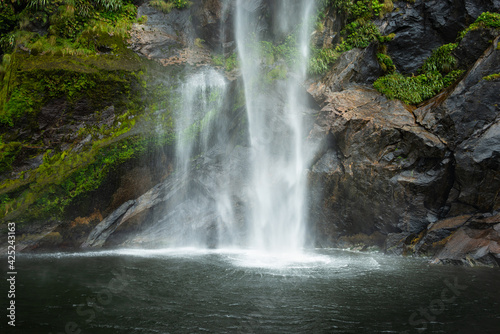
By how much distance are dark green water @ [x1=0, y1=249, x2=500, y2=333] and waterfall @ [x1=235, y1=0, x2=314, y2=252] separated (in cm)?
477

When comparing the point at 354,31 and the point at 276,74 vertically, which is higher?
the point at 354,31

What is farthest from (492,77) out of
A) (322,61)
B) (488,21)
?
(322,61)

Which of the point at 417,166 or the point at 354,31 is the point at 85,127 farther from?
the point at 354,31

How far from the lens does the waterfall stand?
42.2 ft

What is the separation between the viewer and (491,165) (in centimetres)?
948

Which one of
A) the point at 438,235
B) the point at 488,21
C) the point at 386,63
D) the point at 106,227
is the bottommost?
the point at 438,235

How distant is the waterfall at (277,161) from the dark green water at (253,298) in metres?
4.77

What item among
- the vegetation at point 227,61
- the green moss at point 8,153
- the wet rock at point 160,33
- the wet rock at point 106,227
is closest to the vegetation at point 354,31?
the vegetation at point 227,61

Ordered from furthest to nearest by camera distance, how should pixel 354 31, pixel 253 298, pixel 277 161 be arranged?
pixel 354 31 → pixel 277 161 → pixel 253 298

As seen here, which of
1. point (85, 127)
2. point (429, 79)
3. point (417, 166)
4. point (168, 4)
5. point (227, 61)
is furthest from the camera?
point (168, 4)

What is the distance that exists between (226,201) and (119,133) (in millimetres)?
5598

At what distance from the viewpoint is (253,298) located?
5074 millimetres

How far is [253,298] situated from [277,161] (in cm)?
904

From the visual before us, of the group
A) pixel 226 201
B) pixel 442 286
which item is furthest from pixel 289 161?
pixel 442 286
